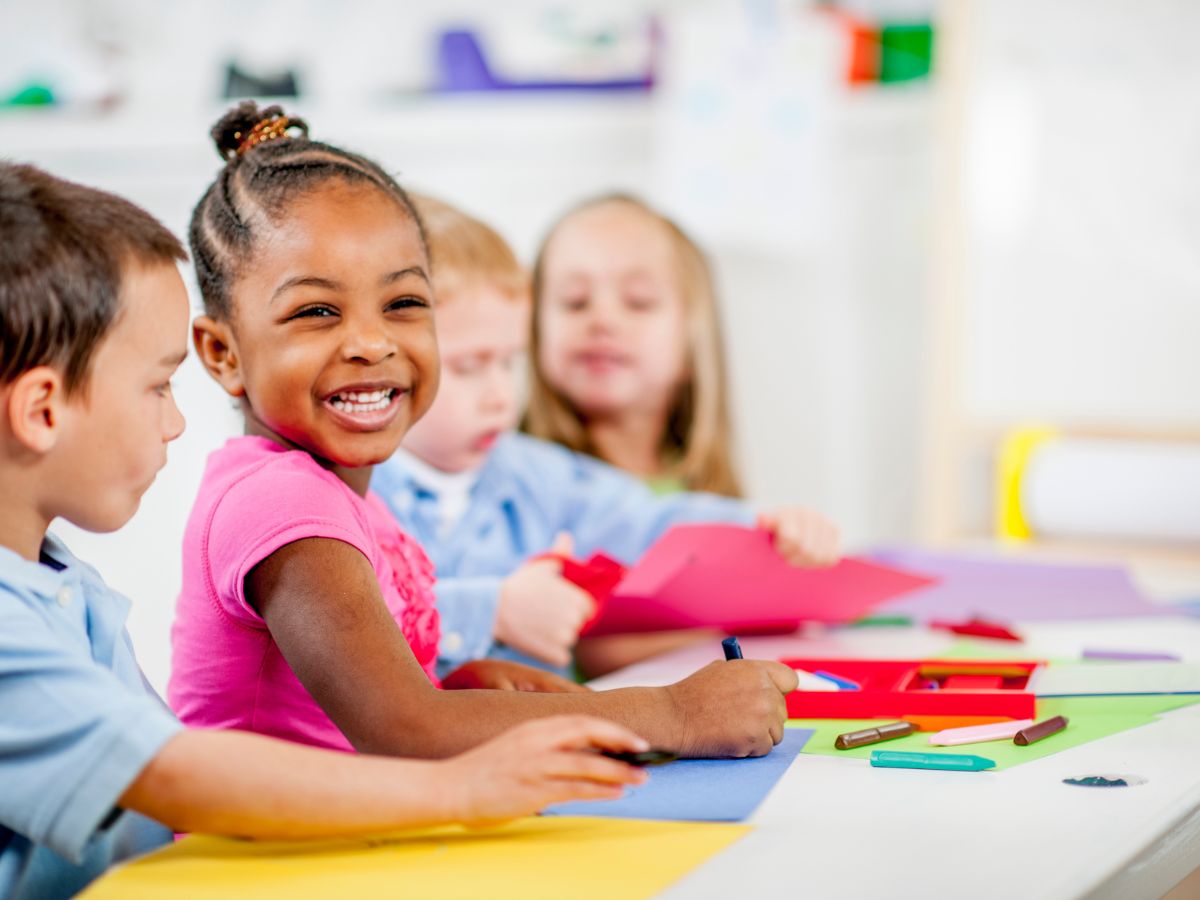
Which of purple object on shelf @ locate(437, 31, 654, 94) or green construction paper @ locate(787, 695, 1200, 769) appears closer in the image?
green construction paper @ locate(787, 695, 1200, 769)

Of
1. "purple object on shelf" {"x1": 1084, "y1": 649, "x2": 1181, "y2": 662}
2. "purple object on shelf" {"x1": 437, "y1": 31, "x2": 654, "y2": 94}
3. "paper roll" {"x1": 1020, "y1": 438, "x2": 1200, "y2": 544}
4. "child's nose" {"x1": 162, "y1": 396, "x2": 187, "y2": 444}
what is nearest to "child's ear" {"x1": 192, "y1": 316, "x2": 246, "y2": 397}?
"child's nose" {"x1": 162, "y1": 396, "x2": 187, "y2": 444}

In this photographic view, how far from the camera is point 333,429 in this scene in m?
0.81

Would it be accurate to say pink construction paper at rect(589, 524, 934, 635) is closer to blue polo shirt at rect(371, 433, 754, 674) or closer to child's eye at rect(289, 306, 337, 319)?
blue polo shirt at rect(371, 433, 754, 674)

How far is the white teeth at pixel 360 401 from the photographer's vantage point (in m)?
0.81

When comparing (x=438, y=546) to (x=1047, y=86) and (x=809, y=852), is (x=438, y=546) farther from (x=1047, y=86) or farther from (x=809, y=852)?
(x=1047, y=86)

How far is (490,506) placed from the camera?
1.32 m

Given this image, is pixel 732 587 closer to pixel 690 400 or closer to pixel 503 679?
pixel 503 679

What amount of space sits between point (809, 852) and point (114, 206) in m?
0.43

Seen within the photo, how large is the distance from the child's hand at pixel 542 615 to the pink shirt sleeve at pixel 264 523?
0.32 m

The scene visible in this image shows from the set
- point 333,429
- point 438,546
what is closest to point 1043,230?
point 438,546

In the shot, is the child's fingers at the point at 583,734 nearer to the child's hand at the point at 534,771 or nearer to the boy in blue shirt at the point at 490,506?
the child's hand at the point at 534,771

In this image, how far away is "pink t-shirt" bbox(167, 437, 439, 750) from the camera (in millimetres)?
728

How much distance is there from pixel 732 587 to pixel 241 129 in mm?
556

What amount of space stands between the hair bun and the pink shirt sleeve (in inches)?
7.9
